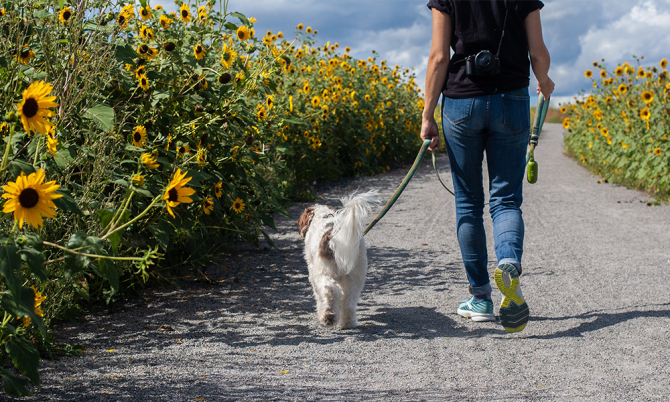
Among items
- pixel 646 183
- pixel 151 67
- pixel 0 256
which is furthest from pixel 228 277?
pixel 646 183

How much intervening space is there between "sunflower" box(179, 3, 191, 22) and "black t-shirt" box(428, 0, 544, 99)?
183 cm

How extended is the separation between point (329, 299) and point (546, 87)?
188 centimetres

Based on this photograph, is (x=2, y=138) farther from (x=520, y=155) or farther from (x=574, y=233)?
(x=574, y=233)

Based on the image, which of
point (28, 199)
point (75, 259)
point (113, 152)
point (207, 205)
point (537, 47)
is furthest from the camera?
point (207, 205)

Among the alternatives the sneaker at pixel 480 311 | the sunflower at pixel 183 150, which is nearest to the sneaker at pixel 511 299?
the sneaker at pixel 480 311

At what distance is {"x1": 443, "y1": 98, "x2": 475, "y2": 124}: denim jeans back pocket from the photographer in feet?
10.9

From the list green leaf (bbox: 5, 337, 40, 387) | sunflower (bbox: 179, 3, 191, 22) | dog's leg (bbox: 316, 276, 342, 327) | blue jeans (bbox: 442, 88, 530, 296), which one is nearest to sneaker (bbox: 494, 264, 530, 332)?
blue jeans (bbox: 442, 88, 530, 296)

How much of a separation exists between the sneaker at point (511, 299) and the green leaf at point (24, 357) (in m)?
2.25

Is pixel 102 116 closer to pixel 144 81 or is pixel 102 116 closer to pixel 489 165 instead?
pixel 144 81

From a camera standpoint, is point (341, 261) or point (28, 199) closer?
point (28, 199)

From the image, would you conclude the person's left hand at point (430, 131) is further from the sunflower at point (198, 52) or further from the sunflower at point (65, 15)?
the sunflower at point (65, 15)

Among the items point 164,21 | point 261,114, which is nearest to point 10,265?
point 164,21

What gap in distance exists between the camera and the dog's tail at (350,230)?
130 inches

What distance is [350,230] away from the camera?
3316mm
